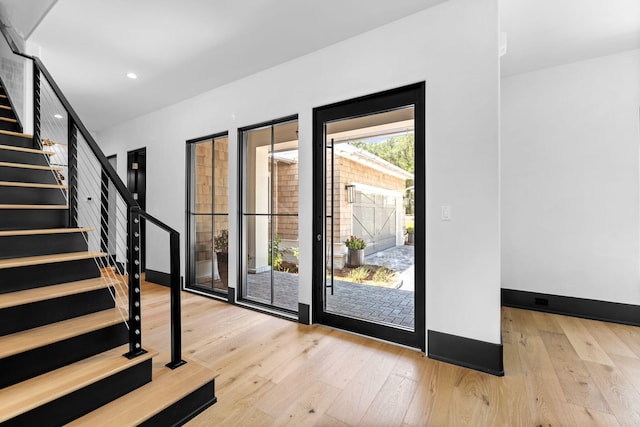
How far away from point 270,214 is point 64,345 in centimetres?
217

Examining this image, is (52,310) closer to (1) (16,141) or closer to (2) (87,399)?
(2) (87,399)

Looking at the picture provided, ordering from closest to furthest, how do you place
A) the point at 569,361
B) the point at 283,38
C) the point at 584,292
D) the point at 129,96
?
the point at 569,361
the point at 283,38
the point at 584,292
the point at 129,96

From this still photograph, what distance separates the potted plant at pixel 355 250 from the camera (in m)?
3.02

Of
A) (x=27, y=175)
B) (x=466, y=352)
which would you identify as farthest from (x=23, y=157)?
(x=466, y=352)

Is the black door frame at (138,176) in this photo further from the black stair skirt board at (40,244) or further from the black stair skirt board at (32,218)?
the black stair skirt board at (40,244)

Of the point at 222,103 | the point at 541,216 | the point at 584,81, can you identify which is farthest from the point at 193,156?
the point at 584,81

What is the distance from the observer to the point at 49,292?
1830 mm

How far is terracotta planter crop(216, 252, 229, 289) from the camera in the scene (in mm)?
4016

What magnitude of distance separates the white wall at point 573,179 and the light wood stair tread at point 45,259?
422 cm

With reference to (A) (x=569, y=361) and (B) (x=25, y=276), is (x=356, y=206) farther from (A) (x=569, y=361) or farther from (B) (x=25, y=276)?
(B) (x=25, y=276)

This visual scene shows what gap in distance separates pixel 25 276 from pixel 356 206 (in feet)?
8.22

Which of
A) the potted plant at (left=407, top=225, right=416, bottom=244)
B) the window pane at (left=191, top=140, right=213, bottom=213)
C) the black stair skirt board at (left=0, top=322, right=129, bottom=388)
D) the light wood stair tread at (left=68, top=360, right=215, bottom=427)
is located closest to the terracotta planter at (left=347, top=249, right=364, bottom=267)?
the potted plant at (left=407, top=225, right=416, bottom=244)

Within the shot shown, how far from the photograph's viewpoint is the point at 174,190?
4484 millimetres

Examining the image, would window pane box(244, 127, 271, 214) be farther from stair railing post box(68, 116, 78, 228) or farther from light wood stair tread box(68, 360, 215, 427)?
light wood stair tread box(68, 360, 215, 427)
